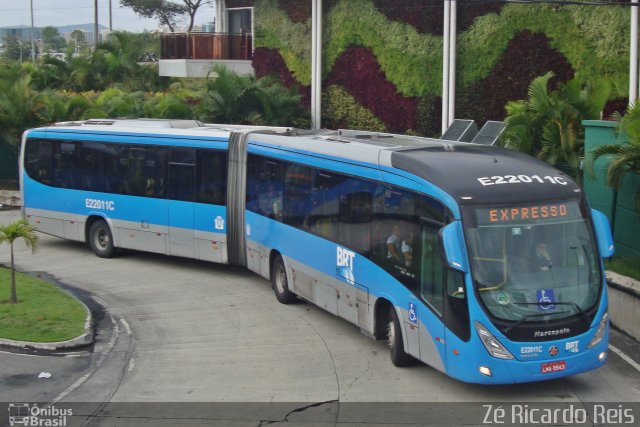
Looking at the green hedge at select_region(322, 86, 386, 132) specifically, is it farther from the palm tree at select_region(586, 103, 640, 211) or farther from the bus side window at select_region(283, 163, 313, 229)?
the palm tree at select_region(586, 103, 640, 211)

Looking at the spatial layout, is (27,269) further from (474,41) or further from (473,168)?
(474,41)

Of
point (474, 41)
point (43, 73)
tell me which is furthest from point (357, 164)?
point (43, 73)

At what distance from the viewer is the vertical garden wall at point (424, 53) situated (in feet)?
80.1

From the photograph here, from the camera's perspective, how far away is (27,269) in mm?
20969

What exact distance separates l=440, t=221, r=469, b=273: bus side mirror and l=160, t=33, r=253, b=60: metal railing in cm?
2754

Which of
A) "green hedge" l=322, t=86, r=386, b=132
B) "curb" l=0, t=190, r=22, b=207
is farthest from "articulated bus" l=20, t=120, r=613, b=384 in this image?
"curb" l=0, t=190, r=22, b=207

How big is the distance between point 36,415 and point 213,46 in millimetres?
28014

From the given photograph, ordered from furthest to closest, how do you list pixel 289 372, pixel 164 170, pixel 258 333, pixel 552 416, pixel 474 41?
1. pixel 474 41
2. pixel 164 170
3. pixel 258 333
4. pixel 289 372
5. pixel 552 416

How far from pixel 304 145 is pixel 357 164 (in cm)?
231

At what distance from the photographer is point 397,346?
13031 millimetres

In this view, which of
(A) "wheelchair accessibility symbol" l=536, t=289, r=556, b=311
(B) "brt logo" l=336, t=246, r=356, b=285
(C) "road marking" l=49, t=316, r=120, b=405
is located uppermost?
(A) "wheelchair accessibility symbol" l=536, t=289, r=556, b=311

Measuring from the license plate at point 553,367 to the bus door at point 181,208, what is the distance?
10.6 metres

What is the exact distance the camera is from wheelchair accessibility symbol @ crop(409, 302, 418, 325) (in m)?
12.3

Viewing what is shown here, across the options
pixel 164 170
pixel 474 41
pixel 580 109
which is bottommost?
pixel 164 170
